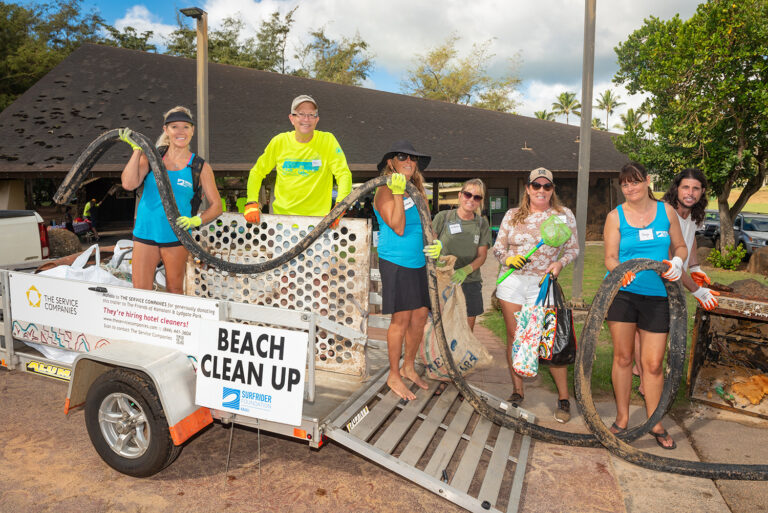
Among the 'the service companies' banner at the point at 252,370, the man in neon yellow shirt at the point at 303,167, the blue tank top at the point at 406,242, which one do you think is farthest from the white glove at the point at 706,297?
the 'the service companies' banner at the point at 252,370

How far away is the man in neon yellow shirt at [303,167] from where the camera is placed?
405 centimetres

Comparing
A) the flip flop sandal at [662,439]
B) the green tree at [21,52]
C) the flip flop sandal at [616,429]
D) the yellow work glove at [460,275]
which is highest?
the green tree at [21,52]

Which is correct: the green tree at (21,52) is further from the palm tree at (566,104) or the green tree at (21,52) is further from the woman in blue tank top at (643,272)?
the palm tree at (566,104)

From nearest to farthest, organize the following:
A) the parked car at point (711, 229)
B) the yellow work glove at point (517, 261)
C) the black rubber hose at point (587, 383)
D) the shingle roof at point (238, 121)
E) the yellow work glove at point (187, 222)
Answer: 1. the black rubber hose at point (587, 383)
2. the yellow work glove at point (187, 222)
3. the yellow work glove at point (517, 261)
4. the shingle roof at point (238, 121)
5. the parked car at point (711, 229)

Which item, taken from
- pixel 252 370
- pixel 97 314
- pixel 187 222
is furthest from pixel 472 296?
pixel 97 314

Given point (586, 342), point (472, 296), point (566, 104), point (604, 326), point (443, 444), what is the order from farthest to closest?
point (566, 104), point (604, 326), point (472, 296), point (443, 444), point (586, 342)

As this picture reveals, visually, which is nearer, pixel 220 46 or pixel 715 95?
pixel 715 95

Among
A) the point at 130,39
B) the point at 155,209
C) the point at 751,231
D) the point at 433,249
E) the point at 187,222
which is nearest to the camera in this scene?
the point at 433,249

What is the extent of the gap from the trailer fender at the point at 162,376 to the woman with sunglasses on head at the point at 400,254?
1381mm

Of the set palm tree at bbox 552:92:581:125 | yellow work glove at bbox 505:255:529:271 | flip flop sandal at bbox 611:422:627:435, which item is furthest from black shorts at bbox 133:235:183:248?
palm tree at bbox 552:92:581:125

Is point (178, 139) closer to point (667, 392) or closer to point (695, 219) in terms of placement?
point (667, 392)

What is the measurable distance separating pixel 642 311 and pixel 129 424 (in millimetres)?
3508

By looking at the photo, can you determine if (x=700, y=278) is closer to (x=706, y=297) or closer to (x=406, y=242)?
(x=706, y=297)

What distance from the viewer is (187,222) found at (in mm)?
3705
